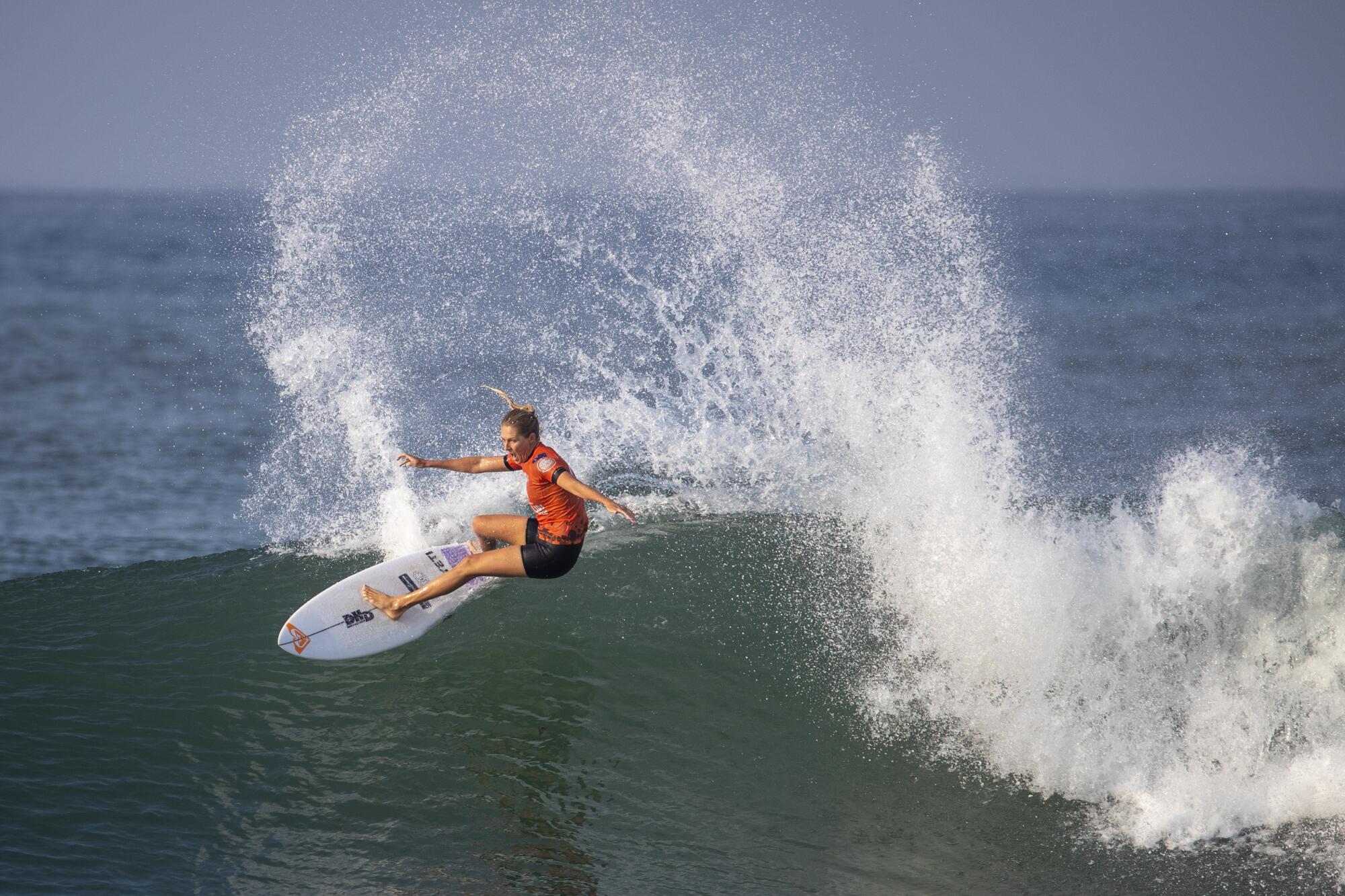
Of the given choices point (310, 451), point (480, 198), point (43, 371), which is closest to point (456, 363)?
point (310, 451)

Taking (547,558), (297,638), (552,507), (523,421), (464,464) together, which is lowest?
(297,638)

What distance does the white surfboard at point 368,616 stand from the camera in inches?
328

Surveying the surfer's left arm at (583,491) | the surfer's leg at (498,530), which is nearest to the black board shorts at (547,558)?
the surfer's leg at (498,530)

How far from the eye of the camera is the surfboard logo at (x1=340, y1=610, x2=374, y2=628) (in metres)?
8.48

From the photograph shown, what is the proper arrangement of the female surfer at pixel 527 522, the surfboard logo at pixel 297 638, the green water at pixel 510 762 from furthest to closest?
the surfboard logo at pixel 297 638
the female surfer at pixel 527 522
the green water at pixel 510 762

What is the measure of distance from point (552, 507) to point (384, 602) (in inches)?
68.7

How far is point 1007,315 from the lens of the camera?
2938 cm

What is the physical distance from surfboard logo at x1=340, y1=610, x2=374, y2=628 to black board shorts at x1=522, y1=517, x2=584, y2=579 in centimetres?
146

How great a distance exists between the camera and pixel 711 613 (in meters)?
9.30

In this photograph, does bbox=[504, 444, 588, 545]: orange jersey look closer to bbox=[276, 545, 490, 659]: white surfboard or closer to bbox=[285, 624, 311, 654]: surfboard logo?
bbox=[276, 545, 490, 659]: white surfboard

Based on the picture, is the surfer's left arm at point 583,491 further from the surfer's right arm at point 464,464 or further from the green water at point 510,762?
the green water at point 510,762

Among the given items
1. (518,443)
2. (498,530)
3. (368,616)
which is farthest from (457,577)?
(518,443)

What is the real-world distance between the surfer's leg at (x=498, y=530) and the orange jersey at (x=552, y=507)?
1.11 feet

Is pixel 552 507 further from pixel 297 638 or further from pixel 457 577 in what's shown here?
pixel 297 638
